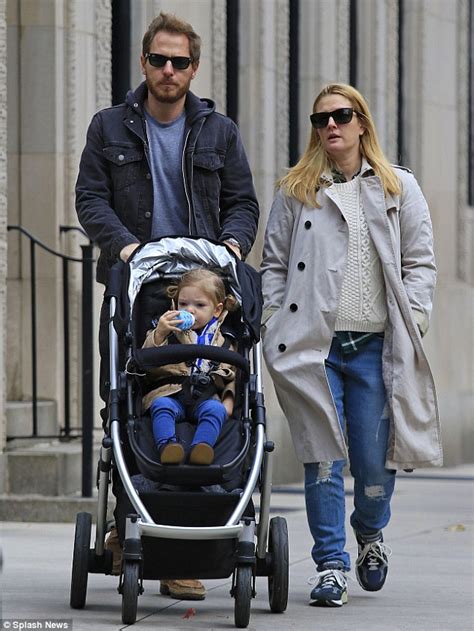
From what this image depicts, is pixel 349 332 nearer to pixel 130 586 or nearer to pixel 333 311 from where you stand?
pixel 333 311

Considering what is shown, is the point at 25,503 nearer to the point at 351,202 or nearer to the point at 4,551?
the point at 4,551

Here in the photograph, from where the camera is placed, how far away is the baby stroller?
625 cm

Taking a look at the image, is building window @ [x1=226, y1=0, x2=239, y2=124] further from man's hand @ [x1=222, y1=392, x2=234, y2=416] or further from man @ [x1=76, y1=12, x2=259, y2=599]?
man's hand @ [x1=222, y1=392, x2=234, y2=416]

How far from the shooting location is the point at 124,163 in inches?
279

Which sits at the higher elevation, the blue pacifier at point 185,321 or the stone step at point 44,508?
the blue pacifier at point 185,321

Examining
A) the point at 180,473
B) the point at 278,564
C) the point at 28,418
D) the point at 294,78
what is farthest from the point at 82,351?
the point at 294,78

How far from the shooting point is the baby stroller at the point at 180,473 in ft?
20.5

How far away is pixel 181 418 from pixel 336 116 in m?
1.59

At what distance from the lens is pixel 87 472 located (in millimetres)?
10422

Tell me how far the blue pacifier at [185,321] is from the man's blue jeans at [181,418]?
259mm

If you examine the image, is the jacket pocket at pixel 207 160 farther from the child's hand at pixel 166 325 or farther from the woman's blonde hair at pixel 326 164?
the child's hand at pixel 166 325

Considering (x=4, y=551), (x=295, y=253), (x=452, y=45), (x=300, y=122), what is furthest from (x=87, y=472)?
(x=452, y=45)

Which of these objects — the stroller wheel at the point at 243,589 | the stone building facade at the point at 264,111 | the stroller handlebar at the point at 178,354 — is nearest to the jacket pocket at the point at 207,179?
the stroller handlebar at the point at 178,354

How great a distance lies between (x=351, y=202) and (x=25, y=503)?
12.7 ft
